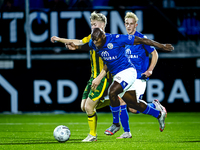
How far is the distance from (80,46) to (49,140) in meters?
1.42

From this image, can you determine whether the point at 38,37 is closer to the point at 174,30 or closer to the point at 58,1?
the point at 58,1

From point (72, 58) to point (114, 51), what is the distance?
20.5 feet

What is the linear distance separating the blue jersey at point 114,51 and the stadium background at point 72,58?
560cm

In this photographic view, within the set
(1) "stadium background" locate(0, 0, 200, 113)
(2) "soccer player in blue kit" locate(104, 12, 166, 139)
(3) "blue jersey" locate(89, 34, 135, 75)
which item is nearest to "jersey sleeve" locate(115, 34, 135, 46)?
(3) "blue jersey" locate(89, 34, 135, 75)

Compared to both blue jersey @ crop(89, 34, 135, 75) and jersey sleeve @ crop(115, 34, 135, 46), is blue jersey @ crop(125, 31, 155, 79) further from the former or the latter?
jersey sleeve @ crop(115, 34, 135, 46)

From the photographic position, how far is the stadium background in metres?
11.0

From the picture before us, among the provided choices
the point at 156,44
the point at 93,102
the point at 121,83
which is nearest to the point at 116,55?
the point at 121,83

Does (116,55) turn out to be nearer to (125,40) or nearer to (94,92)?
(125,40)

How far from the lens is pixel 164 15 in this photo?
38.6 ft

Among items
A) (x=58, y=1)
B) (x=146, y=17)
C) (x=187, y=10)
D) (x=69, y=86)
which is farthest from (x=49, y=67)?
(x=187, y=10)

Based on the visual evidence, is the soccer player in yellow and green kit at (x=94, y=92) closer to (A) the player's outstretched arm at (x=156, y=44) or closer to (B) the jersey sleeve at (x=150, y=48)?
(A) the player's outstretched arm at (x=156, y=44)

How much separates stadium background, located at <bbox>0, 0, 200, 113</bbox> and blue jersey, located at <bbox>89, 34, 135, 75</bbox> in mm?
5604

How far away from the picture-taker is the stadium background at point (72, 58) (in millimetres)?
10953

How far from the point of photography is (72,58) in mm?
Result: 11562
